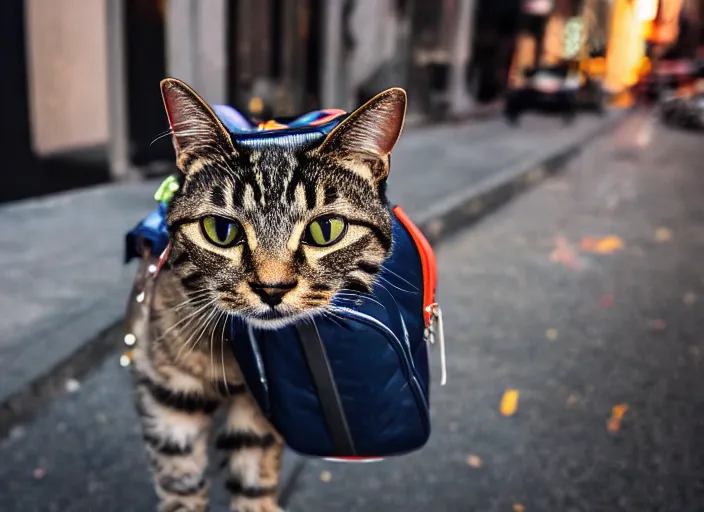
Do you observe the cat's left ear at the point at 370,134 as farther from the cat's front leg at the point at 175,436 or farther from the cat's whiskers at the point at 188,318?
the cat's front leg at the point at 175,436

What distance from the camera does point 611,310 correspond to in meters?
4.41

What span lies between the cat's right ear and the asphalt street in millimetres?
1367

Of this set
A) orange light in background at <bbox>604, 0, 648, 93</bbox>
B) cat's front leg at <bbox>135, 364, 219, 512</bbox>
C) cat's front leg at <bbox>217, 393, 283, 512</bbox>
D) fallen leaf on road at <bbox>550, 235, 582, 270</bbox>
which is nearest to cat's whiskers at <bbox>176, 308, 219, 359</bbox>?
cat's front leg at <bbox>135, 364, 219, 512</bbox>

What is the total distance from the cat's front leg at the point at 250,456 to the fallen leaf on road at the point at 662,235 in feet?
16.6

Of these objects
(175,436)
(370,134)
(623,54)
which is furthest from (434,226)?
(623,54)

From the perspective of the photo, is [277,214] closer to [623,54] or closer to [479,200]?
[479,200]

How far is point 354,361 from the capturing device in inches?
65.9

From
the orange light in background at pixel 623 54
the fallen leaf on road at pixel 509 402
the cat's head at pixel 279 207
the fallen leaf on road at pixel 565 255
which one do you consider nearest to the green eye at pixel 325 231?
the cat's head at pixel 279 207

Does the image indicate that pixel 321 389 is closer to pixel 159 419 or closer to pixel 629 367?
pixel 159 419

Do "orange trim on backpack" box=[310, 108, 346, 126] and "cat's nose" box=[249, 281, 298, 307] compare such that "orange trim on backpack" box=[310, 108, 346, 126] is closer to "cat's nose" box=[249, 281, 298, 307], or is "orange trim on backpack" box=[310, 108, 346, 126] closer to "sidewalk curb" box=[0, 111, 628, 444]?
"cat's nose" box=[249, 281, 298, 307]

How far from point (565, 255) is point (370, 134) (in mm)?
4595

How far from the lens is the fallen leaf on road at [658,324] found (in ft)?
13.5

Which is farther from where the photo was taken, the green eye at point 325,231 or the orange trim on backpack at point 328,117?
the orange trim on backpack at point 328,117

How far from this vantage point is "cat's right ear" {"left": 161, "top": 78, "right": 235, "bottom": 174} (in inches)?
56.9
